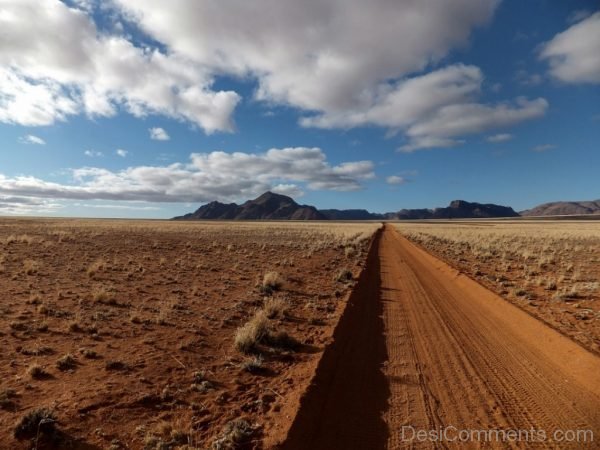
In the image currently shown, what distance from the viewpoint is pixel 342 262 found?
22.0 meters

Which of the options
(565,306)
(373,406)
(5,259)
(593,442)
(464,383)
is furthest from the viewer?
(5,259)

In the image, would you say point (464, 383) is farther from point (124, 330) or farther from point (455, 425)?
point (124, 330)

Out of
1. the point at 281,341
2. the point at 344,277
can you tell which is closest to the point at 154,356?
the point at 281,341

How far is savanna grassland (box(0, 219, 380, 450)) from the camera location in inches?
A: 186

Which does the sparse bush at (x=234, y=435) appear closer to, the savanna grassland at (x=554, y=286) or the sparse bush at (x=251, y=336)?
the sparse bush at (x=251, y=336)

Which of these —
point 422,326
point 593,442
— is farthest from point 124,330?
point 593,442

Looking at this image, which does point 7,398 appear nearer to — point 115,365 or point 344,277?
point 115,365

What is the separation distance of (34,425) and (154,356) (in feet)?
8.92

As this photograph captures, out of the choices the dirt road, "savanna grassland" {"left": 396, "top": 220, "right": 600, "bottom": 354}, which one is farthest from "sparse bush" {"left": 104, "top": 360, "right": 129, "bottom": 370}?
"savanna grassland" {"left": 396, "top": 220, "right": 600, "bottom": 354}

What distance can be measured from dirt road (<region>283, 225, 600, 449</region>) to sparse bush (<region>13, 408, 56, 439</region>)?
3120 mm

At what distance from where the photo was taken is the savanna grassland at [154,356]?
473cm

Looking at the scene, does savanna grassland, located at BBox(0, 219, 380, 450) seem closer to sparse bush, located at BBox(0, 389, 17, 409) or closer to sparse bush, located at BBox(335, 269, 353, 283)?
sparse bush, located at BBox(0, 389, 17, 409)

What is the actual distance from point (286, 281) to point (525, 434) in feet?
37.2

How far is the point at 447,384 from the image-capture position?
5.75 metres
